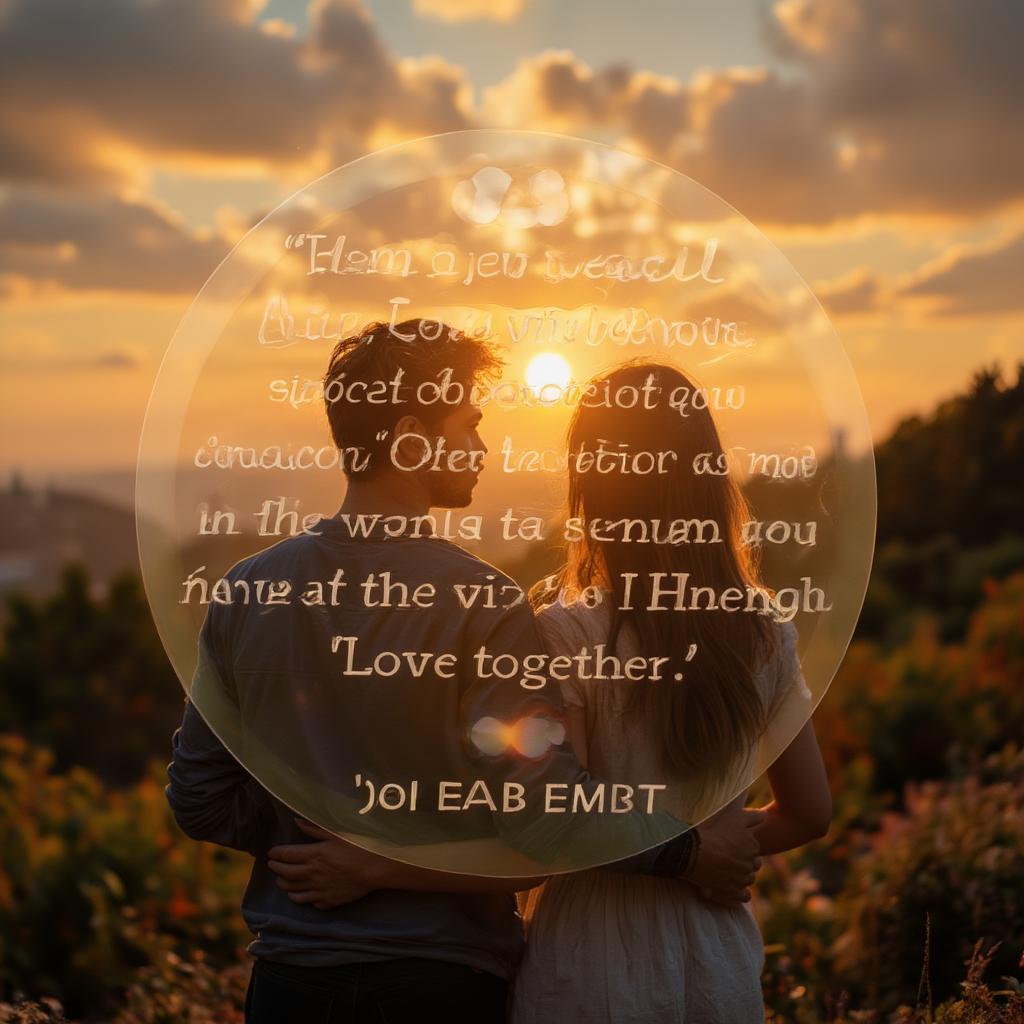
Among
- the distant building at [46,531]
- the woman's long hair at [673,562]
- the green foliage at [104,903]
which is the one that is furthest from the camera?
the distant building at [46,531]

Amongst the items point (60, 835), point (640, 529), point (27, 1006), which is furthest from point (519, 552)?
point (60, 835)

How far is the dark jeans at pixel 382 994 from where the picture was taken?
197 centimetres

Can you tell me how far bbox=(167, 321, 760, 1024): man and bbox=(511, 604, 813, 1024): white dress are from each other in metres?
0.06

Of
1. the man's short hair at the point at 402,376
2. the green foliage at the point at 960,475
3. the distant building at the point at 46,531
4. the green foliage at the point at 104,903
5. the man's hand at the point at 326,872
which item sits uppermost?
the distant building at the point at 46,531

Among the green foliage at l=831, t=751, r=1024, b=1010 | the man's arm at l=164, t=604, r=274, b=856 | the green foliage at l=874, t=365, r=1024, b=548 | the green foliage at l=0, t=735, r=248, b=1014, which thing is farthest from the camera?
the green foliage at l=874, t=365, r=1024, b=548

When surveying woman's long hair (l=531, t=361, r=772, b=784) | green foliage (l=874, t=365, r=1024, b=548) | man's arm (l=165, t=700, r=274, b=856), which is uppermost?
green foliage (l=874, t=365, r=1024, b=548)

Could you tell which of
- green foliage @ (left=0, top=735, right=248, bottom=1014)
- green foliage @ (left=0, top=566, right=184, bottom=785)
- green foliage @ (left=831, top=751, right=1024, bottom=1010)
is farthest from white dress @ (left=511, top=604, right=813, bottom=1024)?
green foliage @ (left=0, top=566, right=184, bottom=785)

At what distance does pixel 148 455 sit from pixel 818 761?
1.33 meters

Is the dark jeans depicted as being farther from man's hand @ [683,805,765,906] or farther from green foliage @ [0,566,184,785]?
green foliage @ [0,566,184,785]

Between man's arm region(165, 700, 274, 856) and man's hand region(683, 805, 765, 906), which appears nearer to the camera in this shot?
man's hand region(683, 805, 765, 906)

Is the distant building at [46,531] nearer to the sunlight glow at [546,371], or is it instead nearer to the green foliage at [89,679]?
the green foliage at [89,679]

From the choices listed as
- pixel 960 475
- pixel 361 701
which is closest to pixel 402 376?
pixel 361 701

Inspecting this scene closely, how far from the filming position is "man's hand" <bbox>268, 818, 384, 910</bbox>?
2.04 metres

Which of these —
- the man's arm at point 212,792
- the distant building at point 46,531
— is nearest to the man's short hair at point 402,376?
the man's arm at point 212,792
